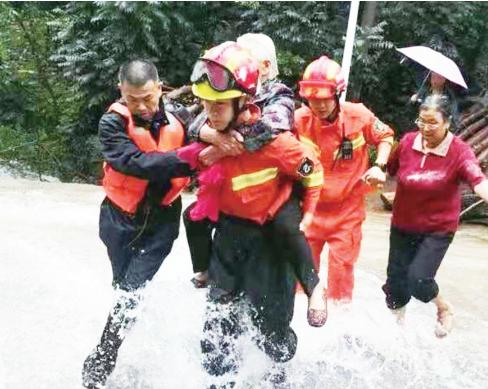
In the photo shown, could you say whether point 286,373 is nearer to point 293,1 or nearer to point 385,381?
point 385,381

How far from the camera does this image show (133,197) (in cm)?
327

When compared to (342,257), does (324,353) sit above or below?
below

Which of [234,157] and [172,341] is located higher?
[234,157]

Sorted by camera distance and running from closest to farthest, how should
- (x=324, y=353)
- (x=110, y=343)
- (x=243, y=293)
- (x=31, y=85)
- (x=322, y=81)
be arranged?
(x=243, y=293)
(x=110, y=343)
(x=322, y=81)
(x=324, y=353)
(x=31, y=85)

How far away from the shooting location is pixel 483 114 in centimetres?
1081

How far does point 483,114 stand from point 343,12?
9.39 ft

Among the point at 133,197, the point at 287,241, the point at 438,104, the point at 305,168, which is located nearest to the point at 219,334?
the point at 287,241

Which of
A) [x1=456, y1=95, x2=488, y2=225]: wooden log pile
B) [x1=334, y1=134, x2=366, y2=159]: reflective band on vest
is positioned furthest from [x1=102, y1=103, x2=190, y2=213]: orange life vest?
[x1=456, y1=95, x2=488, y2=225]: wooden log pile

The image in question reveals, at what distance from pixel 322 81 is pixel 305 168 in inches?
36.1

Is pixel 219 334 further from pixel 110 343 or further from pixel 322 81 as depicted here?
pixel 322 81

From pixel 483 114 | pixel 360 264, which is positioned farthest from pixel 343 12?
pixel 360 264

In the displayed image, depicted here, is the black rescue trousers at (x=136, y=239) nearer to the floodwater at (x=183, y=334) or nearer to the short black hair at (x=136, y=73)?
the floodwater at (x=183, y=334)

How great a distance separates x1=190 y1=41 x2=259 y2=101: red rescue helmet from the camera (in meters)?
2.68

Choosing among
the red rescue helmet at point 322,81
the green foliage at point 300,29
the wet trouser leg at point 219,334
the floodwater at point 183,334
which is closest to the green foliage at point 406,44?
the green foliage at point 300,29
